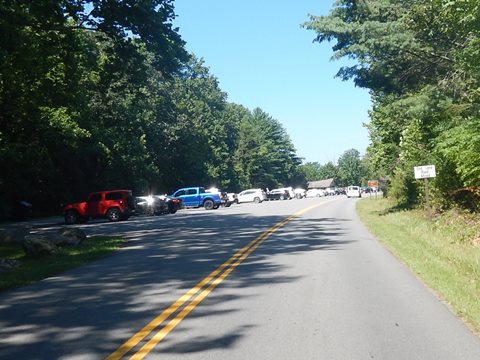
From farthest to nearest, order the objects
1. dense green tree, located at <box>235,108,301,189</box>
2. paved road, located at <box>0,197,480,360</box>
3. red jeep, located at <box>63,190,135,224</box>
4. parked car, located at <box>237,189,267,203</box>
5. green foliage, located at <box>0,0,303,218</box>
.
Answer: dense green tree, located at <box>235,108,301,189</box> → parked car, located at <box>237,189,267,203</box> → red jeep, located at <box>63,190,135,224</box> → green foliage, located at <box>0,0,303,218</box> → paved road, located at <box>0,197,480,360</box>

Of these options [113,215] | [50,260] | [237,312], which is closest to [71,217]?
[113,215]

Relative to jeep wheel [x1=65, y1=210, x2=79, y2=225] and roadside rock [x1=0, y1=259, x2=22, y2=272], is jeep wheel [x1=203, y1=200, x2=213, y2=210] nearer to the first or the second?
jeep wheel [x1=65, y1=210, x2=79, y2=225]

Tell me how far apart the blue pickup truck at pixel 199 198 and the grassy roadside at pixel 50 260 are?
86.9ft

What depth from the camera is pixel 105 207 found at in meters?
33.6

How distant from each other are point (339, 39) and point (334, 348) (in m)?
19.9

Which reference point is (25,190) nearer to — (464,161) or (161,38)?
(161,38)

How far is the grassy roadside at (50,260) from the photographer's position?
448 inches

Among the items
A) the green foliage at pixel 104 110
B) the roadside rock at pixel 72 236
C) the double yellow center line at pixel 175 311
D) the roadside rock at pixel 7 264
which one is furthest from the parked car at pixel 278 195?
the double yellow center line at pixel 175 311

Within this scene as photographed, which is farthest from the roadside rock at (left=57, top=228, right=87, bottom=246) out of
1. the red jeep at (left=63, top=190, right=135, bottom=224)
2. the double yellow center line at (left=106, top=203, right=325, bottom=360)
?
the red jeep at (left=63, top=190, right=135, bottom=224)

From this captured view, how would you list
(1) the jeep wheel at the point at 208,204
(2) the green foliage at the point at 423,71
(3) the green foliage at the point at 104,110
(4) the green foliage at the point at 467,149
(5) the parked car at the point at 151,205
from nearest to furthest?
1. (4) the green foliage at the point at 467,149
2. (2) the green foliage at the point at 423,71
3. (3) the green foliage at the point at 104,110
4. (5) the parked car at the point at 151,205
5. (1) the jeep wheel at the point at 208,204

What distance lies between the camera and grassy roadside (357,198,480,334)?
7961 mm

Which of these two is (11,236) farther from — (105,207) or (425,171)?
(425,171)

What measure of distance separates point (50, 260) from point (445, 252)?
10412 mm

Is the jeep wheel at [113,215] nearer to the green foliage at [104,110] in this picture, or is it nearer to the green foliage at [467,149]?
the green foliage at [104,110]
